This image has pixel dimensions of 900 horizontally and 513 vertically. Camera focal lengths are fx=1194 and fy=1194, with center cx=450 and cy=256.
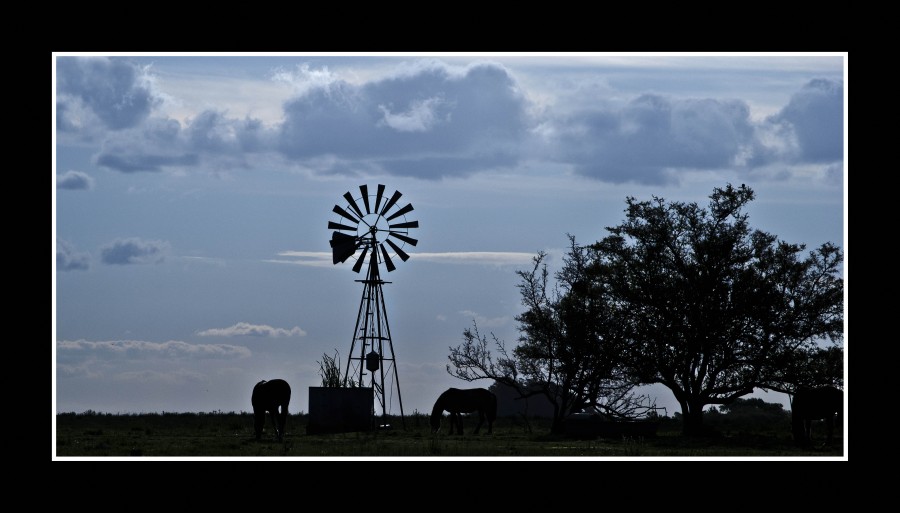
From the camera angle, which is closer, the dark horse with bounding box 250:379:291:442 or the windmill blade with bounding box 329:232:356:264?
the dark horse with bounding box 250:379:291:442

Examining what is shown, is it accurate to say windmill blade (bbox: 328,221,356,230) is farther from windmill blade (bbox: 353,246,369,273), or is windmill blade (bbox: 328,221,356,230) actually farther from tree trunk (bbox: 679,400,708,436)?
tree trunk (bbox: 679,400,708,436)

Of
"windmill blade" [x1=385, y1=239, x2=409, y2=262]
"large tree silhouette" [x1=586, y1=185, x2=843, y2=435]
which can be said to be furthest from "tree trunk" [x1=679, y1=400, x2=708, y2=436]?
"windmill blade" [x1=385, y1=239, x2=409, y2=262]

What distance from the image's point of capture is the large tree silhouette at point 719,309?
38.8 metres

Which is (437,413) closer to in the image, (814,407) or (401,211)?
(401,211)

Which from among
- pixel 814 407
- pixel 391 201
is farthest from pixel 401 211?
pixel 814 407

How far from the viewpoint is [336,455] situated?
2575 centimetres

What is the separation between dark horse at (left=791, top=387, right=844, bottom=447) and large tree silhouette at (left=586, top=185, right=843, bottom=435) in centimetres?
562

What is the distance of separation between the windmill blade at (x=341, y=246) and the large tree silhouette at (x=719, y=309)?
33.6ft

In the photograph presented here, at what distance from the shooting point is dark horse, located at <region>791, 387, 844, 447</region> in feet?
106

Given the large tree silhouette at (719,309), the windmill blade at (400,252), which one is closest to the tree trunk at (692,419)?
the large tree silhouette at (719,309)
